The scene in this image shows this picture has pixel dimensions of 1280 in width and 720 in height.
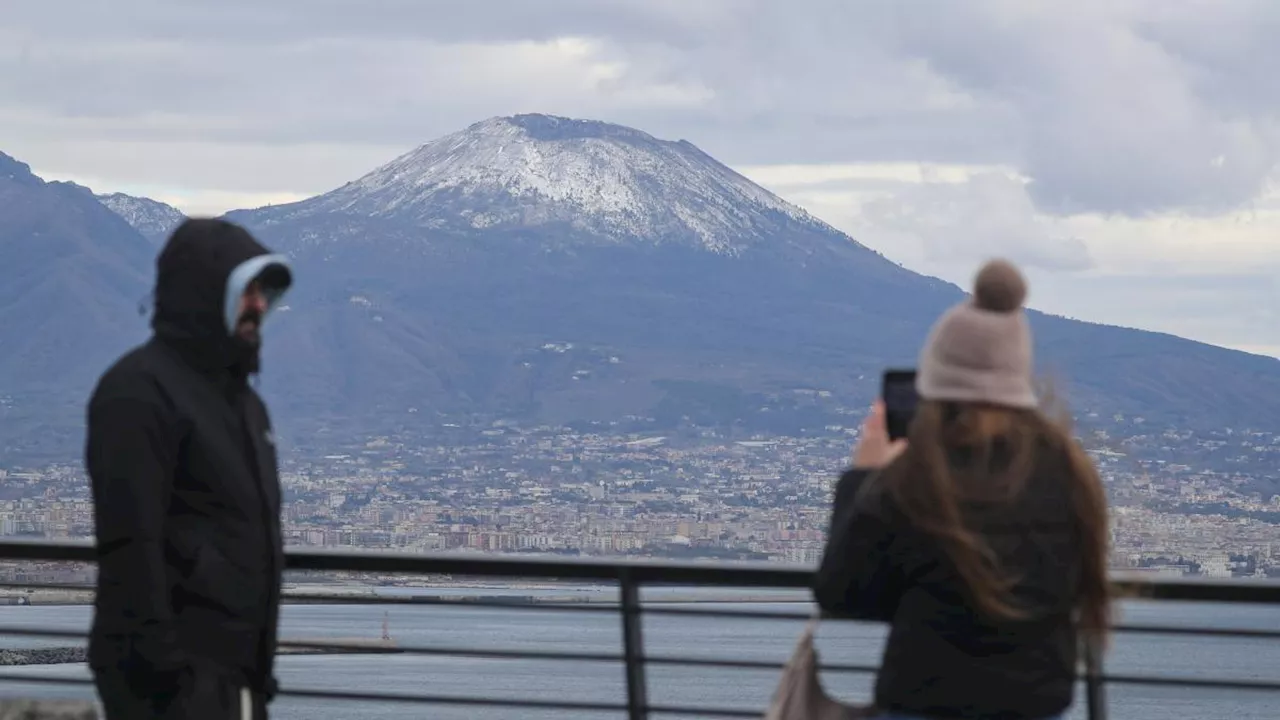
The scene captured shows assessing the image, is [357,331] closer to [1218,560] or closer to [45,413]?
[45,413]

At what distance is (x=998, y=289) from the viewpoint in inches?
120

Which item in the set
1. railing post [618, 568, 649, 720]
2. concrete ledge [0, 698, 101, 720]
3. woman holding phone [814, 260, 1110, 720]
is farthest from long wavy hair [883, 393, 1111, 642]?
railing post [618, 568, 649, 720]

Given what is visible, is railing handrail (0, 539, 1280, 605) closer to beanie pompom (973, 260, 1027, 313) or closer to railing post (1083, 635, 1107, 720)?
railing post (1083, 635, 1107, 720)

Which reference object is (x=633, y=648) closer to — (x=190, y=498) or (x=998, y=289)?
(x=190, y=498)

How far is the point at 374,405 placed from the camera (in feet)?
575

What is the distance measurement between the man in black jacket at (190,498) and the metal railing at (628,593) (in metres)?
0.93

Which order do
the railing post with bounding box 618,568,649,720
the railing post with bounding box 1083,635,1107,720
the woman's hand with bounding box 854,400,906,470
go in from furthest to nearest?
1. the railing post with bounding box 618,568,649,720
2. the railing post with bounding box 1083,635,1107,720
3. the woman's hand with bounding box 854,400,906,470

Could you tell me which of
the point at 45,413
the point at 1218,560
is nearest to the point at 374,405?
the point at 45,413

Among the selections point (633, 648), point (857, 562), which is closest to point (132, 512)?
point (857, 562)

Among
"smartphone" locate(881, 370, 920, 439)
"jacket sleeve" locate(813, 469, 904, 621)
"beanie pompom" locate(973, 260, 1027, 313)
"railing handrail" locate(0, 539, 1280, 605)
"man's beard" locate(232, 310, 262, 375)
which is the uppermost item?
"beanie pompom" locate(973, 260, 1027, 313)

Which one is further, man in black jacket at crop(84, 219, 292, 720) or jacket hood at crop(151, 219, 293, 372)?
jacket hood at crop(151, 219, 293, 372)

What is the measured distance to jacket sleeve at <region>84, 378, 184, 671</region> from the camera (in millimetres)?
3465

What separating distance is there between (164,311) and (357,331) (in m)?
195

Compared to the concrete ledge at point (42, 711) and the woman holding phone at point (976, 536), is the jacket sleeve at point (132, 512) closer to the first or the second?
the concrete ledge at point (42, 711)
